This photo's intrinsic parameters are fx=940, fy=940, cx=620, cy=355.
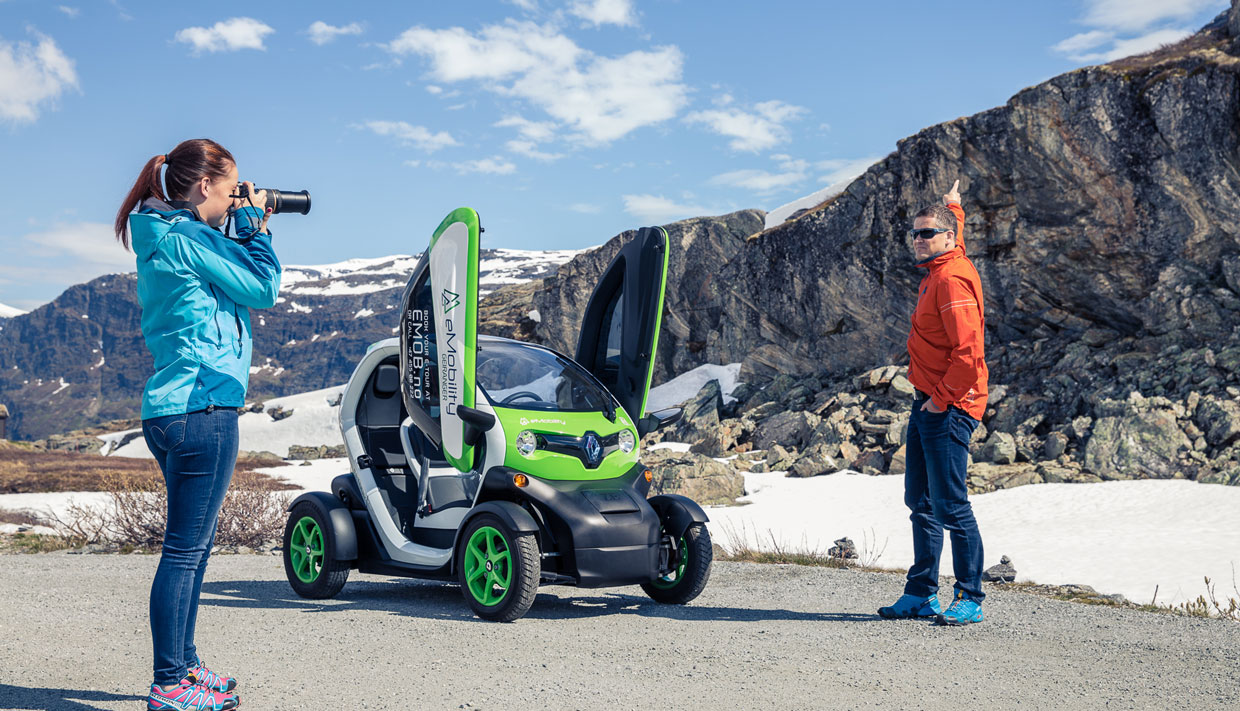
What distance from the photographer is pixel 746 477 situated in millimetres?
22281

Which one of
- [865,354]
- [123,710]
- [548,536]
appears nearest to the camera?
[123,710]

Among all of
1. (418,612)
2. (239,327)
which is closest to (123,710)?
(239,327)

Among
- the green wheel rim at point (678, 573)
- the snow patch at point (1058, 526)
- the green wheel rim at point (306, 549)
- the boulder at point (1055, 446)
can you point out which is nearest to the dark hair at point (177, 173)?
the green wheel rim at point (306, 549)

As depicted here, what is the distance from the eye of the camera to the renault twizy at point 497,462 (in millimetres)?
A: 5926

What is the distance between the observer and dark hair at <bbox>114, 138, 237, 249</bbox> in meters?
3.70

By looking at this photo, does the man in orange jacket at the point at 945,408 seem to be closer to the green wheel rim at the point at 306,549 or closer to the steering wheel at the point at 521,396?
the steering wheel at the point at 521,396

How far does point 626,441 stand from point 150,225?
3674 millimetres

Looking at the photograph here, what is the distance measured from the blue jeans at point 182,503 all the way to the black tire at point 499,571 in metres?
2.29

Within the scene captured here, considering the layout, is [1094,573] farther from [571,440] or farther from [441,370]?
[441,370]

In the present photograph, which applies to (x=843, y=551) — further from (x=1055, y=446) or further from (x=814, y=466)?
(x=1055, y=446)

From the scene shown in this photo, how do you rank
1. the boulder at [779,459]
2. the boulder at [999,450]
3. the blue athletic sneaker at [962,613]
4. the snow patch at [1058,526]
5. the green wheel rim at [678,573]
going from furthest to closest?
the boulder at [779,459], the boulder at [999,450], the snow patch at [1058,526], the green wheel rim at [678,573], the blue athletic sneaker at [962,613]

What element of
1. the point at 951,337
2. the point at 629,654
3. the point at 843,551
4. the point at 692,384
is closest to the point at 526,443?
the point at 629,654

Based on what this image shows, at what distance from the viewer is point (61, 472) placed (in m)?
31.2

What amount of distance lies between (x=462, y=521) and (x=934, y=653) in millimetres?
3014
